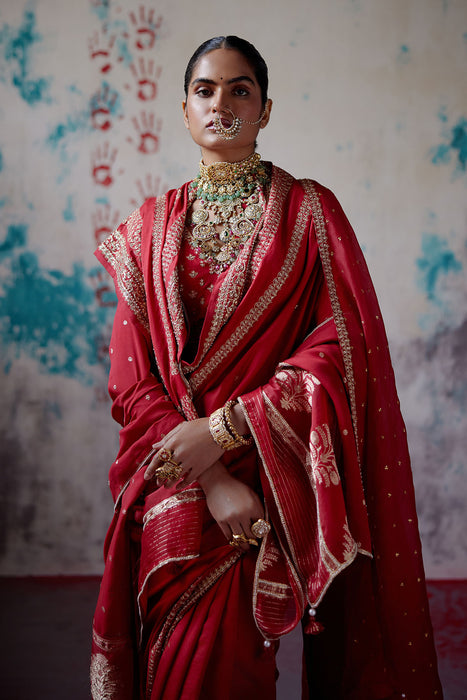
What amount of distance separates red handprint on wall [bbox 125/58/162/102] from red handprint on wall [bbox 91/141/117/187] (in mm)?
229

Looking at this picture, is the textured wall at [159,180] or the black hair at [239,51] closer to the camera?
the black hair at [239,51]

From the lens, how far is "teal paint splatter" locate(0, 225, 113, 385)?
2.45 metres

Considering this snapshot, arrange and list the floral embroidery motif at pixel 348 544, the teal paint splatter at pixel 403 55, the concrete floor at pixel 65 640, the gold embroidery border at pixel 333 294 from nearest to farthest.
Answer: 1. the floral embroidery motif at pixel 348 544
2. the gold embroidery border at pixel 333 294
3. the concrete floor at pixel 65 640
4. the teal paint splatter at pixel 403 55

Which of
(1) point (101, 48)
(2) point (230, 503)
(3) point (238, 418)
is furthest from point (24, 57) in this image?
(2) point (230, 503)

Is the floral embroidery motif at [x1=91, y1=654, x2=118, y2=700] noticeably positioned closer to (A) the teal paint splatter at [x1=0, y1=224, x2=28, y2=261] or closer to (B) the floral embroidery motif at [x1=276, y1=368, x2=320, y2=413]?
(B) the floral embroidery motif at [x1=276, y1=368, x2=320, y2=413]

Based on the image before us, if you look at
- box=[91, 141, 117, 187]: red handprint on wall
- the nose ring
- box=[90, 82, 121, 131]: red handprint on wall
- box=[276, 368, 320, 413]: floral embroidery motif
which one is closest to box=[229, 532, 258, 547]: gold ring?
box=[276, 368, 320, 413]: floral embroidery motif

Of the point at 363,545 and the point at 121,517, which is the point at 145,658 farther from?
the point at 363,545

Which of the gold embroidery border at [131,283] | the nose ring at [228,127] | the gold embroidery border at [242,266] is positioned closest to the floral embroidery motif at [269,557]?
the gold embroidery border at [242,266]

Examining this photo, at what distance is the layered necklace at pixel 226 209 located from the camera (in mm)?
1287

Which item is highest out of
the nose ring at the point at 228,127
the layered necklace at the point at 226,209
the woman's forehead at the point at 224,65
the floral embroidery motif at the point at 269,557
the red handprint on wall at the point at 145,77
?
the red handprint on wall at the point at 145,77

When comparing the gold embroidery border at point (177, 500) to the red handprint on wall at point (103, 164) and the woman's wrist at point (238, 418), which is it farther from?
the red handprint on wall at point (103, 164)

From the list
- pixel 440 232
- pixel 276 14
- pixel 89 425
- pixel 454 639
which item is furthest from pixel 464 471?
pixel 276 14

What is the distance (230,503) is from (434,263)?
1.63m

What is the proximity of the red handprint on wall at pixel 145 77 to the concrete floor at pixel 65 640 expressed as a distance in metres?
1.85
